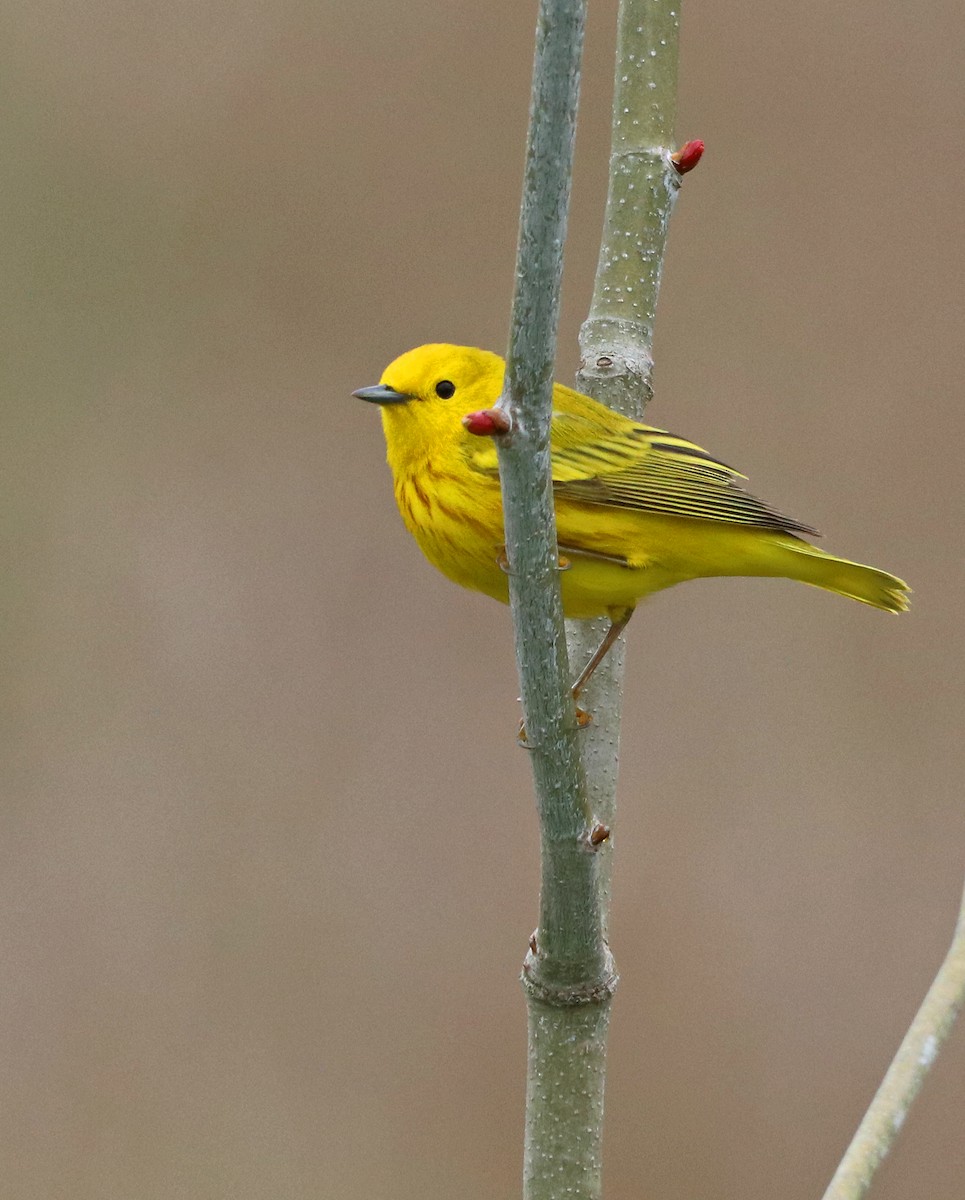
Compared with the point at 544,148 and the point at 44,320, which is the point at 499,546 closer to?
the point at 544,148

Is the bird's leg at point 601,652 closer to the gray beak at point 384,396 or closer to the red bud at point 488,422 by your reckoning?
the gray beak at point 384,396

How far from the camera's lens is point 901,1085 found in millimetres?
1417

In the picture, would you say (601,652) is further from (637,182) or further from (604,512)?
(637,182)

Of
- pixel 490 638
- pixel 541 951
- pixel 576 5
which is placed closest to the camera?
pixel 576 5

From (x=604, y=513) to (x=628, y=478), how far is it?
80 millimetres

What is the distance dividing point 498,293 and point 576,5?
306 centimetres

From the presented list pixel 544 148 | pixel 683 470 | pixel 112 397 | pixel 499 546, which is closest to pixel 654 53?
pixel 683 470

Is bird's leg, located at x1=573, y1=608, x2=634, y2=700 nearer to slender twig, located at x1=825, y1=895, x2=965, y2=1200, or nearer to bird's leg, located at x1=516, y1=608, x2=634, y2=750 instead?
bird's leg, located at x1=516, y1=608, x2=634, y2=750

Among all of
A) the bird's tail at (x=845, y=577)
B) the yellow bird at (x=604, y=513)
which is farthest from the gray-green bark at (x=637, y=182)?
the bird's tail at (x=845, y=577)

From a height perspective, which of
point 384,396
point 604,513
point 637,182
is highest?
point 637,182

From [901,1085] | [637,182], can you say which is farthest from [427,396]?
[901,1085]

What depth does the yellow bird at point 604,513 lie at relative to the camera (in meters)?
2.40

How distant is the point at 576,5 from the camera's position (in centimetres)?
121

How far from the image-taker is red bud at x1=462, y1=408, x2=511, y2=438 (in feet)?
4.58
